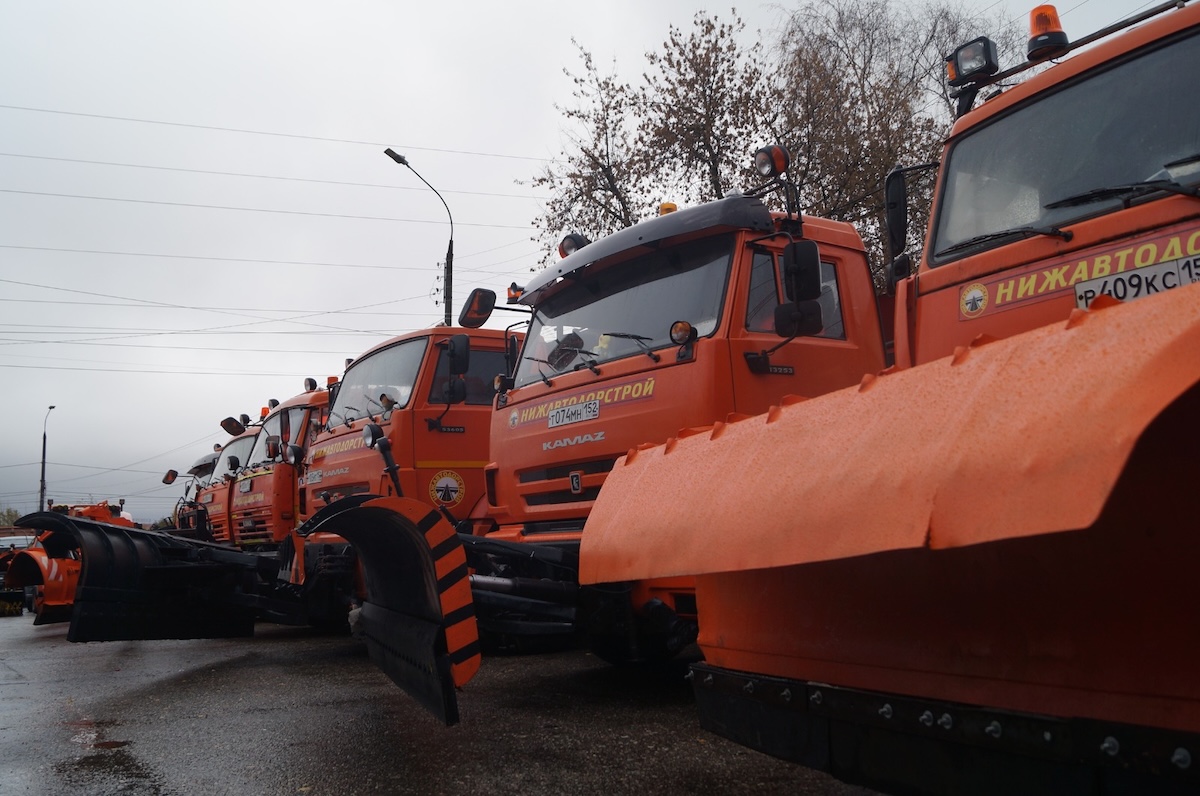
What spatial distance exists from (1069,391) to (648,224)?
3841 mm

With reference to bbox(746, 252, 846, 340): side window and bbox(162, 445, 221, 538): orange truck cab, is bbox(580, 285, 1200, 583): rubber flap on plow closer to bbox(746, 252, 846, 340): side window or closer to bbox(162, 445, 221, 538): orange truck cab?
bbox(746, 252, 846, 340): side window

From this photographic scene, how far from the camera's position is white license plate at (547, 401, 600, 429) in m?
5.15

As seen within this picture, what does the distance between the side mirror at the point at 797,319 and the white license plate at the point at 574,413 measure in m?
1.05

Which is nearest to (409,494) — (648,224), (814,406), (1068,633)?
(648,224)

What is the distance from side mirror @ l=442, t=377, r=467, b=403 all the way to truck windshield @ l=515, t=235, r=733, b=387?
145cm

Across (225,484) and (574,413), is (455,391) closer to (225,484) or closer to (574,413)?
(574,413)

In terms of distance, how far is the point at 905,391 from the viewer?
80.4 inches

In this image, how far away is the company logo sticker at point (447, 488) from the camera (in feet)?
24.3

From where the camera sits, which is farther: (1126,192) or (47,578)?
(47,578)

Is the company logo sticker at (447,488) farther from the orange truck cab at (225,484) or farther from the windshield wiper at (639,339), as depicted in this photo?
the orange truck cab at (225,484)

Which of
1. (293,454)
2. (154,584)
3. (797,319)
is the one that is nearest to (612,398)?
(797,319)

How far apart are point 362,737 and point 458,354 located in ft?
10.8

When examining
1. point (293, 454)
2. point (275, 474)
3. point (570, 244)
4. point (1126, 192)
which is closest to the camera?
point (1126, 192)

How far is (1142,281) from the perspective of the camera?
9.20 ft
